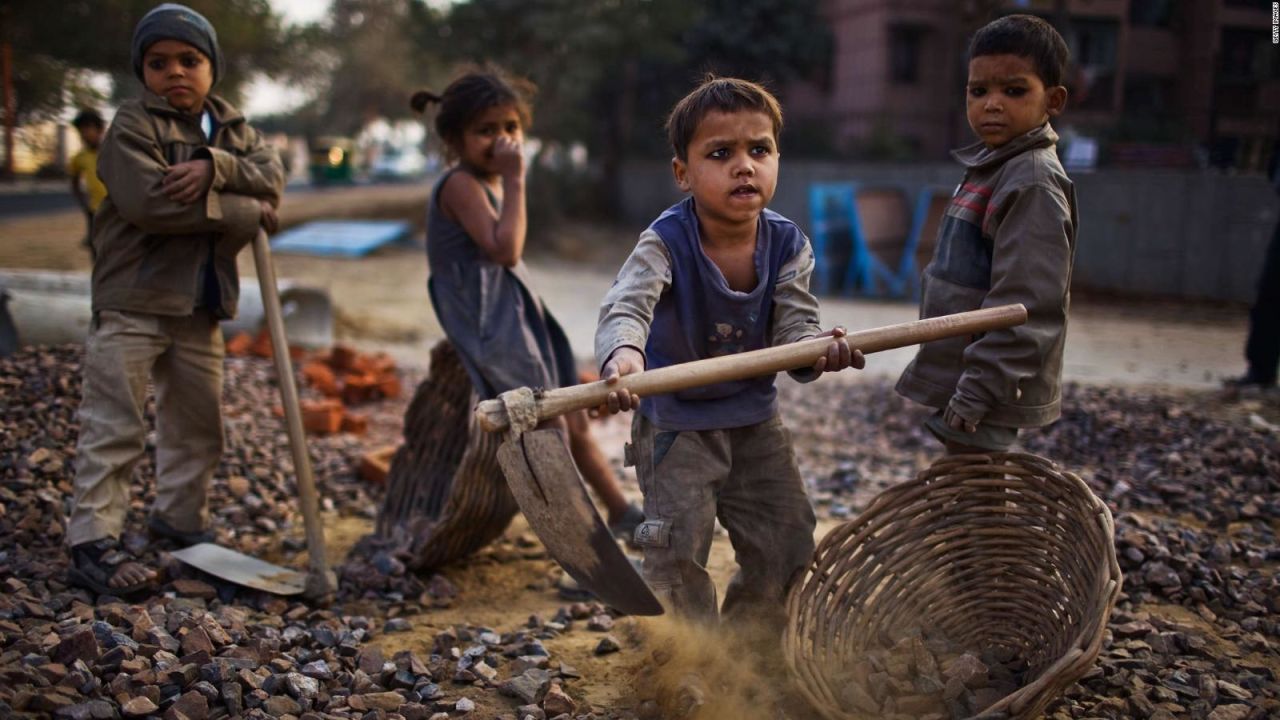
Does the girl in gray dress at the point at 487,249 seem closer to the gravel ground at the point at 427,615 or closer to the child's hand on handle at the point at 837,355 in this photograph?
the gravel ground at the point at 427,615

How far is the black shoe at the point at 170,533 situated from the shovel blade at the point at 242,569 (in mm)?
Answer: 110

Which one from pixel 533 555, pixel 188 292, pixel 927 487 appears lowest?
pixel 533 555

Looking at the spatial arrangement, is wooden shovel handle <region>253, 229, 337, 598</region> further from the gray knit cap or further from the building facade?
the building facade

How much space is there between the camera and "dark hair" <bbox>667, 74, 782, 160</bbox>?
2.57 m

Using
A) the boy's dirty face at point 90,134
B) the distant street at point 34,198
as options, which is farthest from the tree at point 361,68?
the boy's dirty face at point 90,134

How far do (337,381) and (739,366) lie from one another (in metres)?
4.87

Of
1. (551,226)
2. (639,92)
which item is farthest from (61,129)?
(639,92)

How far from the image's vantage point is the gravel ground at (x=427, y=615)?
258 cm

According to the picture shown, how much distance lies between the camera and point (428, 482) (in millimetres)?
4043

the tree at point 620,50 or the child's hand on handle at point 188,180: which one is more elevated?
the tree at point 620,50

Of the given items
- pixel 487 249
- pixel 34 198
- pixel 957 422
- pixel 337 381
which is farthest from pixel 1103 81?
pixel 34 198

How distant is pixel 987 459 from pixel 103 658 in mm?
2496

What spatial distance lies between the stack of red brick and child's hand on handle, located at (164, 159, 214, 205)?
7.87 ft

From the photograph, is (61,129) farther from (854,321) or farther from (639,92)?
(854,321)
